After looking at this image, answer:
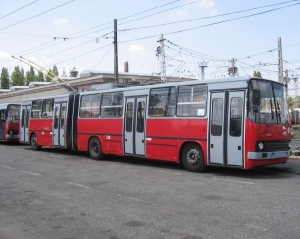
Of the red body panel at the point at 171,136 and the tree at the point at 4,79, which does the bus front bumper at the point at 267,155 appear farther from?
the tree at the point at 4,79

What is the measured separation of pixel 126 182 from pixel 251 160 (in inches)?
133

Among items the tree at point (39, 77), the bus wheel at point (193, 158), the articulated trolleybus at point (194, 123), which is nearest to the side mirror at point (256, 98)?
the articulated trolleybus at point (194, 123)

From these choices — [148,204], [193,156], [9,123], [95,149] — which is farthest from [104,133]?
[9,123]

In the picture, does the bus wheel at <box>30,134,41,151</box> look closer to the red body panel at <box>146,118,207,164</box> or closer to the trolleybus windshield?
the red body panel at <box>146,118,207,164</box>

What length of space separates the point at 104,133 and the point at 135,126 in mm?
1998

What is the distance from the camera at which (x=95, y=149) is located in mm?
15648

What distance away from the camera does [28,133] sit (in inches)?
823

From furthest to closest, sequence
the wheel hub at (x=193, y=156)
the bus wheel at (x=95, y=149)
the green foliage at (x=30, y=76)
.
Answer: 1. the green foliage at (x=30, y=76)
2. the bus wheel at (x=95, y=149)
3. the wheel hub at (x=193, y=156)

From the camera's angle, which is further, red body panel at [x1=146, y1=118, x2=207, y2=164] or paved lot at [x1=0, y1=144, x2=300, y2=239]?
red body panel at [x1=146, y1=118, x2=207, y2=164]

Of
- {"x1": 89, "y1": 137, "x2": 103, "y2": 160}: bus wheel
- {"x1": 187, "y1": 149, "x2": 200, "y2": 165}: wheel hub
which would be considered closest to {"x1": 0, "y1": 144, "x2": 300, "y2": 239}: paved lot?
{"x1": 187, "y1": 149, "x2": 200, "y2": 165}: wheel hub

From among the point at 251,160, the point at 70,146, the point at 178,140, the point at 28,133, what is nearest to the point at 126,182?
the point at 178,140

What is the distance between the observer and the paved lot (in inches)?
229

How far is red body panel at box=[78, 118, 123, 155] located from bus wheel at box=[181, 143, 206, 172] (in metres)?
3.18

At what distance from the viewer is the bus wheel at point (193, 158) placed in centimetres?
1131
